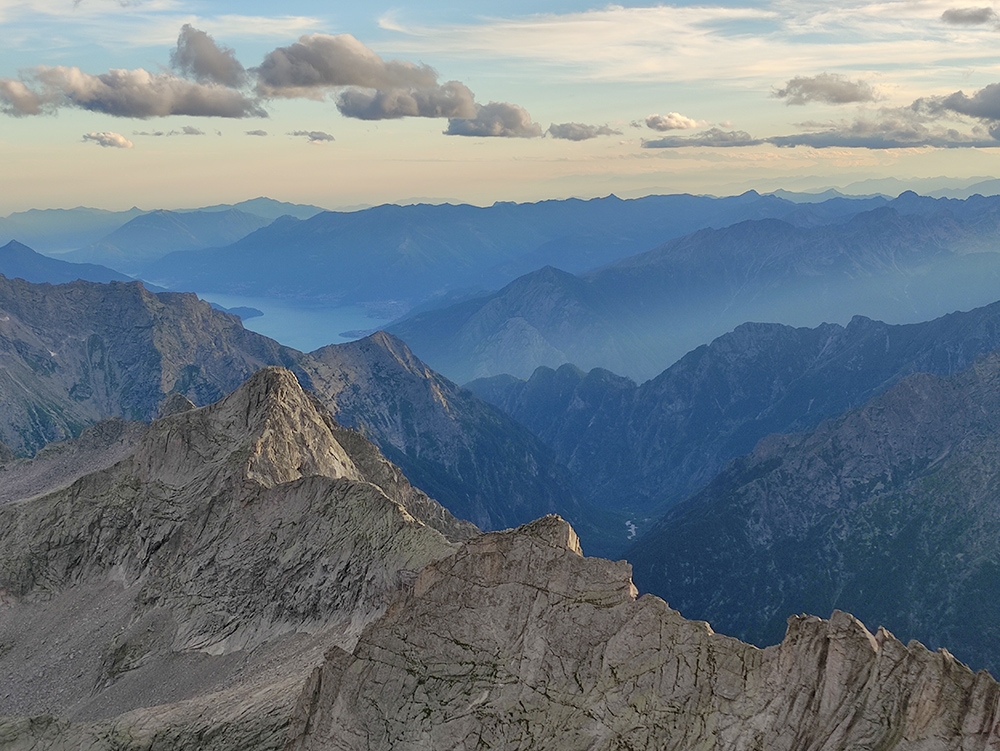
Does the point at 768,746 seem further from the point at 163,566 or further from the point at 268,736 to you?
the point at 163,566

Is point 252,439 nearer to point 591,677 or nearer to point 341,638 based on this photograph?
point 341,638

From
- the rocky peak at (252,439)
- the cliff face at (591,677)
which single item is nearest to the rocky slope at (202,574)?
the rocky peak at (252,439)

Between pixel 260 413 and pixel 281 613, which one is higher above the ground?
pixel 260 413

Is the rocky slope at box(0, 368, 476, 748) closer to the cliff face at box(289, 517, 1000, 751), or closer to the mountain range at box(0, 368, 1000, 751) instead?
the mountain range at box(0, 368, 1000, 751)

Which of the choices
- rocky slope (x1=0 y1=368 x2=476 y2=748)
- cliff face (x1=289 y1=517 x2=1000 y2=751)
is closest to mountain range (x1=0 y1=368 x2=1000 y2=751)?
cliff face (x1=289 y1=517 x2=1000 y2=751)

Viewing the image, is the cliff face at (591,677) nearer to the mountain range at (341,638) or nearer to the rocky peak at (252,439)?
the mountain range at (341,638)

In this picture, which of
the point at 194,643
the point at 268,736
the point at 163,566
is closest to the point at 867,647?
the point at 268,736
